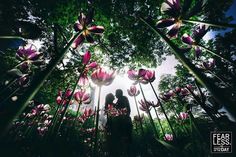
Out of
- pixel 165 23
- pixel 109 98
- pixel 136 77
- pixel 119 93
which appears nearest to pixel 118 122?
pixel 109 98

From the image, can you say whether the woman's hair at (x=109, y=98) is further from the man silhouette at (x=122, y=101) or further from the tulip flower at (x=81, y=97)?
the tulip flower at (x=81, y=97)

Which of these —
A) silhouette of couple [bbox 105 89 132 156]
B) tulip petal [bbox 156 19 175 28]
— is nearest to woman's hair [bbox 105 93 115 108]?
silhouette of couple [bbox 105 89 132 156]

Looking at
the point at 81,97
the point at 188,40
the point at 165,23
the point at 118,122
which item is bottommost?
the point at 165,23

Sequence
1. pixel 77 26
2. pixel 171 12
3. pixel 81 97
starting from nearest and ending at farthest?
1. pixel 171 12
2. pixel 77 26
3. pixel 81 97

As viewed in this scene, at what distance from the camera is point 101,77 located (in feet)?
7.80

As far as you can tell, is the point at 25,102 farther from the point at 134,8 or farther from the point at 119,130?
the point at 134,8

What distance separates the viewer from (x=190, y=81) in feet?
48.6

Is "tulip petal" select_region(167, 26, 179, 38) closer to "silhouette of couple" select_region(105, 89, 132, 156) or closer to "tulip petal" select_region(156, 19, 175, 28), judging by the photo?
"tulip petal" select_region(156, 19, 175, 28)

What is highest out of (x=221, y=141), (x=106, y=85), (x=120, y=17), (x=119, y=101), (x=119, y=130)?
(x=120, y=17)

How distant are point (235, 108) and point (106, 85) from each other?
6.54 feet

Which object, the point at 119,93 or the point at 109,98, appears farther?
the point at 119,93

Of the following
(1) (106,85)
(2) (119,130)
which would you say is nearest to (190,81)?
(2) (119,130)

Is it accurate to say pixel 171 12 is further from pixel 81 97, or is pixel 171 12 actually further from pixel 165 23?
pixel 81 97

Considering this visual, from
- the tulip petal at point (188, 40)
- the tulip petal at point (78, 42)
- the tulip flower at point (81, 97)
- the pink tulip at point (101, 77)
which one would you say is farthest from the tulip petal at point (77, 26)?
the tulip flower at point (81, 97)
